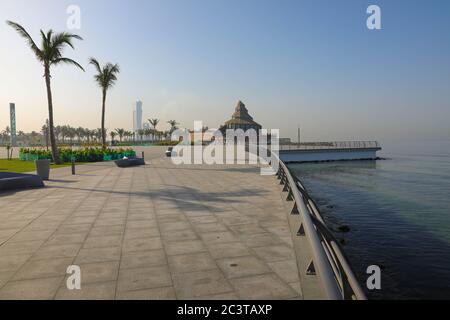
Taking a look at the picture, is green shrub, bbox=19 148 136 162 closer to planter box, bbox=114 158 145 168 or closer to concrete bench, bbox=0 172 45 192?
planter box, bbox=114 158 145 168

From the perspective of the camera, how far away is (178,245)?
6043 millimetres

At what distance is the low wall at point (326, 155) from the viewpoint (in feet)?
200

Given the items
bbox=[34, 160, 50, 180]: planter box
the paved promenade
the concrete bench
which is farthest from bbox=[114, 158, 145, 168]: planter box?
the paved promenade

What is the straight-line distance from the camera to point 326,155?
64.6 m

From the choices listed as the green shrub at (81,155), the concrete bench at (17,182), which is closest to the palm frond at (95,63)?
the green shrub at (81,155)

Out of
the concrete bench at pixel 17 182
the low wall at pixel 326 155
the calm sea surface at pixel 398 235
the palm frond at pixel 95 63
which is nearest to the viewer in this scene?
the calm sea surface at pixel 398 235

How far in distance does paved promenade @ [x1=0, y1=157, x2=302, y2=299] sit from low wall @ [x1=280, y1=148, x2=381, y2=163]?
166 ft

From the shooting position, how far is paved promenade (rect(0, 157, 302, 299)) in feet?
13.9

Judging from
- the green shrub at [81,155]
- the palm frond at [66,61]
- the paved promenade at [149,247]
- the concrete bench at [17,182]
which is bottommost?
the paved promenade at [149,247]

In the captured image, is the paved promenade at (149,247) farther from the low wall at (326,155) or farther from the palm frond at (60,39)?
the low wall at (326,155)

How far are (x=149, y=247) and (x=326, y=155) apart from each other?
62736 mm

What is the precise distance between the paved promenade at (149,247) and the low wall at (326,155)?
5069 centimetres
